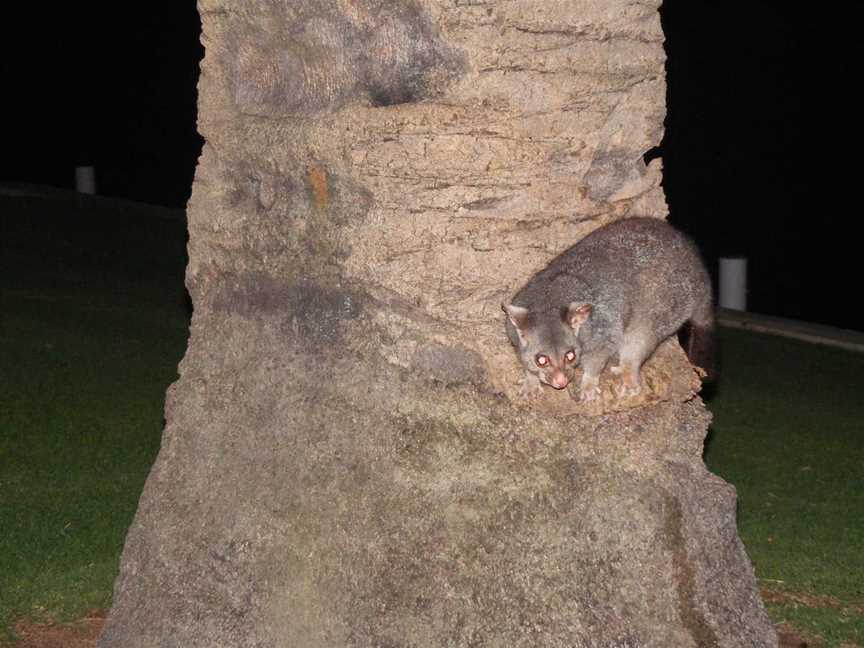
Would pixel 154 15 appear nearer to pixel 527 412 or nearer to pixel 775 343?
pixel 775 343

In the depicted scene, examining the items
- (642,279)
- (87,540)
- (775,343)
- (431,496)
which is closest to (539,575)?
(431,496)

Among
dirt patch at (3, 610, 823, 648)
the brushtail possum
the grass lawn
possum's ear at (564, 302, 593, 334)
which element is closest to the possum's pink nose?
the brushtail possum

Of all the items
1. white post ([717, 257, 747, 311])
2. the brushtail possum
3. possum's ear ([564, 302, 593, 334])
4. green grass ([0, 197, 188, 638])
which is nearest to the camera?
the brushtail possum

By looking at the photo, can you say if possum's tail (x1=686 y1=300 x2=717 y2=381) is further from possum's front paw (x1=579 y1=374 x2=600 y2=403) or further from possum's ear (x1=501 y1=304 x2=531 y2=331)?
possum's ear (x1=501 y1=304 x2=531 y2=331)

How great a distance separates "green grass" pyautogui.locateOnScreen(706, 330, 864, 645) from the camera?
6.02m

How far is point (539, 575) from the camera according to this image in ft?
13.5

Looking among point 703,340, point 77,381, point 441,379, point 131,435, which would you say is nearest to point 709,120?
point 77,381

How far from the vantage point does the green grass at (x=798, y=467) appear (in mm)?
6023

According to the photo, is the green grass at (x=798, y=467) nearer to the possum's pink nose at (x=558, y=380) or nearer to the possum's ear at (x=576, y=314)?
the possum's ear at (x=576, y=314)

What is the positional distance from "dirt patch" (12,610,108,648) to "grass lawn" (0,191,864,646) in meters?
0.07

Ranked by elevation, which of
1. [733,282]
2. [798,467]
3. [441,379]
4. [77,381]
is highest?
[441,379]

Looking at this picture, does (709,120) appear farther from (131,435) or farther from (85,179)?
(131,435)

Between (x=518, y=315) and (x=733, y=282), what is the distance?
31.6 feet

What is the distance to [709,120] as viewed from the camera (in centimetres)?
2028
